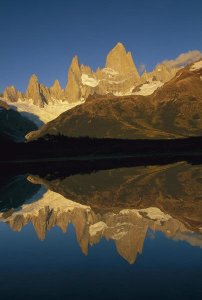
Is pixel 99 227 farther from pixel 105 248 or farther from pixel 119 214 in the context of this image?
pixel 105 248

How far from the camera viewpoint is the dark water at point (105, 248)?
20.1m

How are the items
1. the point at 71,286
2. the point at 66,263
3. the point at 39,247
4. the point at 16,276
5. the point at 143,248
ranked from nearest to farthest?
the point at 71,286
the point at 16,276
the point at 66,263
the point at 143,248
the point at 39,247

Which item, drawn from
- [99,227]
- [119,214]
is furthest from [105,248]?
[119,214]

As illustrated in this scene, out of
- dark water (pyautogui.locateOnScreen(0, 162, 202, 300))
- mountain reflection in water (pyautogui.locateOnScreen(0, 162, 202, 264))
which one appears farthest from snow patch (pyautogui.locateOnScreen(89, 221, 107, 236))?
dark water (pyautogui.locateOnScreen(0, 162, 202, 300))

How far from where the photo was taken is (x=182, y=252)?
25.8 meters

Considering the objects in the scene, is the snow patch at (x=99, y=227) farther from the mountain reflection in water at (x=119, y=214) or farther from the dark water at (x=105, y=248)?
the dark water at (x=105, y=248)

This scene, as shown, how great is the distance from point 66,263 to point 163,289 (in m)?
7.66

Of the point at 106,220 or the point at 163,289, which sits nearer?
the point at 163,289

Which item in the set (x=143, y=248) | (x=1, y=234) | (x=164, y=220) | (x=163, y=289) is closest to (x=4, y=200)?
(x=1, y=234)

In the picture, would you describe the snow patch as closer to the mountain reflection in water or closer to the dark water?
the mountain reflection in water

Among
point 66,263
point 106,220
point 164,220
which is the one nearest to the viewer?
point 66,263

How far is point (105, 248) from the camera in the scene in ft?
94.9

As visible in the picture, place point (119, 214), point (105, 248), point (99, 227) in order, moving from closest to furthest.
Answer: point (105, 248) → point (99, 227) → point (119, 214)

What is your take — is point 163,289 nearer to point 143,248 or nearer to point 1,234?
point 143,248
